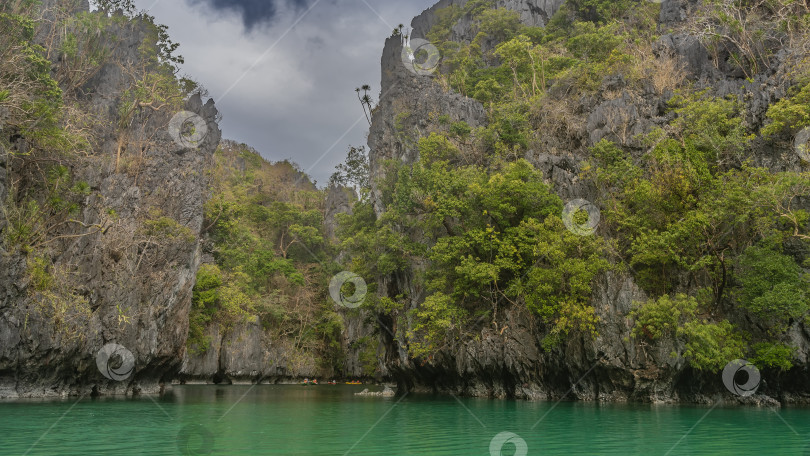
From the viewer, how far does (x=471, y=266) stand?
78.0 feet

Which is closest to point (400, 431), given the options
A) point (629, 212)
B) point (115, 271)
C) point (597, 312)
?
point (597, 312)

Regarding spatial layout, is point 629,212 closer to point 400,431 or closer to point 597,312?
Result: point 597,312

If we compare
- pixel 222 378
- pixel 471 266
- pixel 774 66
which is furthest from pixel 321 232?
pixel 774 66

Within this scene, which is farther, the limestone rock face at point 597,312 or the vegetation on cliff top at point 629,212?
the limestone rock face at point 597,312

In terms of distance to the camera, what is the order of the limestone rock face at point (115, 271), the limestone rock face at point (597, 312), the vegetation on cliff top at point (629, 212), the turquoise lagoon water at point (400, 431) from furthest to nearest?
1. the limestone rock face at point (597, 312)
2. the limestone rock face at point (115, 271)
3. the vegetation on cliff top at point (629, 212)
4. the turquoise lagoon water at point (400, 431)

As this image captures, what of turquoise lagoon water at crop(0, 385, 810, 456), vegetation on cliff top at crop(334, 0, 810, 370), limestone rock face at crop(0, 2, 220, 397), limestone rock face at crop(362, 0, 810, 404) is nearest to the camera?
turquoise lagoon water at crop(0, 385, 810, 456)

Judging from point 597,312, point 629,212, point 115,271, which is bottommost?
point 597,312

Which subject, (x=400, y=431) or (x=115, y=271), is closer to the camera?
(x=400, y=431)

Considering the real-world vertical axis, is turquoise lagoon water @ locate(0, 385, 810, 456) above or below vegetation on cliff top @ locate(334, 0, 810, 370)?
below

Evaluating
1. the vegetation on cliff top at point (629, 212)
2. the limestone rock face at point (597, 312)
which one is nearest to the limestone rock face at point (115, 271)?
the vegetation on cliff top at point (629, 212)

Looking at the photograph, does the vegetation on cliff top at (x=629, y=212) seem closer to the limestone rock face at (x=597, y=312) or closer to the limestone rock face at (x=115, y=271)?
the limestone rock face at (x=597, y=312)

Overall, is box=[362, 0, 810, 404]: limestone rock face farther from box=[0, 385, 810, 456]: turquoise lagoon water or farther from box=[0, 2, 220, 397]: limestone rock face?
box=[0, 2, 220, 397]: limestone rock face

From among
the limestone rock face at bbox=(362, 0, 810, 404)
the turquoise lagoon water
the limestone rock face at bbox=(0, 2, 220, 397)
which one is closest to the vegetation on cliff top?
the limestone rock face at bbox=(362, 0, 810, 404)

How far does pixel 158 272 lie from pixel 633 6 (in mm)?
36780
